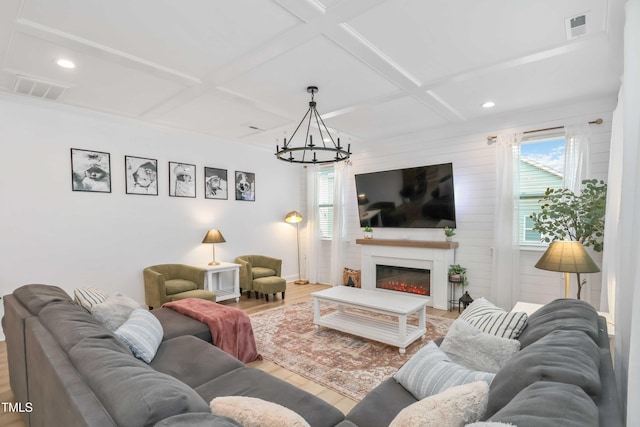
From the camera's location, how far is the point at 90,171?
164 inches

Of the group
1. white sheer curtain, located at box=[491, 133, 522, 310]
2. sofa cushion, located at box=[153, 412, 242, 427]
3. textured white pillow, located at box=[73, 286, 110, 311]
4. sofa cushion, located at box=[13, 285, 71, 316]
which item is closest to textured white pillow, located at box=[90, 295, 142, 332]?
textured white pillow, located at box=[73, 286, 110, 311]

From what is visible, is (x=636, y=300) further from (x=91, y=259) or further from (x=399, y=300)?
(x=91, y=259)

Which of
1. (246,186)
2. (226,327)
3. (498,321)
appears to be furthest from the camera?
(246,186)

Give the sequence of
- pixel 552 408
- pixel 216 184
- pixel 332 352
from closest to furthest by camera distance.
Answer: pixel 552 408 < pixel 332 352 < pixel 216 184

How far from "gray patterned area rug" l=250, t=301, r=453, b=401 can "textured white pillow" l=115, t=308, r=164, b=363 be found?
1.19 m

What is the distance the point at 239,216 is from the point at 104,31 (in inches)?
150

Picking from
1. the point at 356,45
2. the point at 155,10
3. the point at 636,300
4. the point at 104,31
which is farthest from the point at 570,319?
the point at 104,31

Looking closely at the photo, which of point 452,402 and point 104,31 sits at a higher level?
point 104,31

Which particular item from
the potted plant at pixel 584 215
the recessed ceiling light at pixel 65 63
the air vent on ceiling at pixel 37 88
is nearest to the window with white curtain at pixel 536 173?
the potted plant at pixel 584 215

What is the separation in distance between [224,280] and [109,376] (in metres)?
4.65

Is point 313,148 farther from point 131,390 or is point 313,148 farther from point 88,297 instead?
point 131,390

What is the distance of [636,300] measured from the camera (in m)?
0.86

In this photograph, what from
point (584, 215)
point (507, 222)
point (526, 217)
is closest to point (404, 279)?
point (507, 222)

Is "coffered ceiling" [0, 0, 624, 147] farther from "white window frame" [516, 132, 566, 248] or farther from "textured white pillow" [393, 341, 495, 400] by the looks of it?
"textured white pillow" [393, 341, 495, 400]
